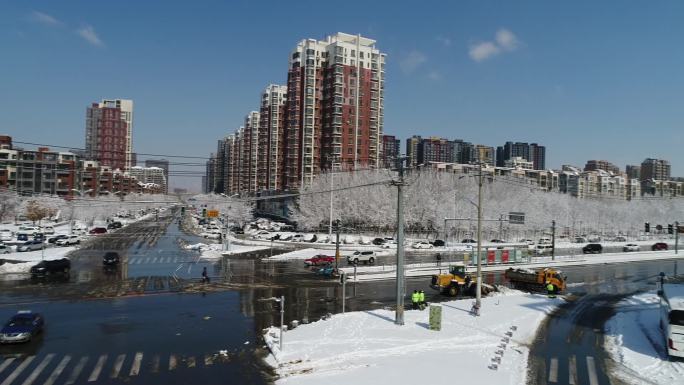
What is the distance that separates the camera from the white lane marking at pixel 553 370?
1681cm

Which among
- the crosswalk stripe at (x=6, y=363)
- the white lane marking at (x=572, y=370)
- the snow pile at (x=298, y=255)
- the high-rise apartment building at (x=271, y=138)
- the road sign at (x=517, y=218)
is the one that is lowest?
the snow pile at (x=298, y=255)

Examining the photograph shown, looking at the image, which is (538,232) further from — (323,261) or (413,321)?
(413,321)

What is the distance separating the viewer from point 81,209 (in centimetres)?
12825

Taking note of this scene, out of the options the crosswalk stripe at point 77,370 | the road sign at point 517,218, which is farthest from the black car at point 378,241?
the crosswalk stripe at point 77,370

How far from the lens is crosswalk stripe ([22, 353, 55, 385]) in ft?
53.5

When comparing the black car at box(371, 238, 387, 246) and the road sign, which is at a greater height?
the road sign

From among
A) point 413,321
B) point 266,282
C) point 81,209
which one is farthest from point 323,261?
point 81,209

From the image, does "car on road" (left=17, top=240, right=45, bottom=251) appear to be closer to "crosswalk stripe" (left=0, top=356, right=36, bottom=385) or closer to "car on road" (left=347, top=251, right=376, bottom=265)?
"car on road" (left=347, top=251, right=376, bottom=265)

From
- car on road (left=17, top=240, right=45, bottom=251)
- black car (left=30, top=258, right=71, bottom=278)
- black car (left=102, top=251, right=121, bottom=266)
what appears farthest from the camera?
car on road (left=17, top=240, right=45, bottom=251)

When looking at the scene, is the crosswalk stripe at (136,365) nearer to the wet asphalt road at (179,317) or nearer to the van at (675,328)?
the wet asphalt road at (179,317)

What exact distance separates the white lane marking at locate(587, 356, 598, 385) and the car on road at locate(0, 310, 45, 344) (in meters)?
23.5

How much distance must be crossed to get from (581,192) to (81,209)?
565 ft

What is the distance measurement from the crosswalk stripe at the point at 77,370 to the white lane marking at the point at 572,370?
17467 millimetres

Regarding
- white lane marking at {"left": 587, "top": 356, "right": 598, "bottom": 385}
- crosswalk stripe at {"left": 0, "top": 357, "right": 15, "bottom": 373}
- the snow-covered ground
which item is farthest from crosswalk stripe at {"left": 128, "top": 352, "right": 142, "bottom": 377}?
the snow-covered ground
